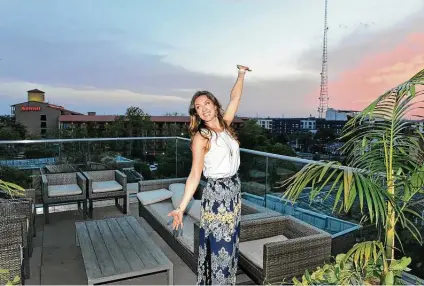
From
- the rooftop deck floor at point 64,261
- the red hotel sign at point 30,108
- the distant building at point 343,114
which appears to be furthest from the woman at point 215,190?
the red hotel sign at point 30,108

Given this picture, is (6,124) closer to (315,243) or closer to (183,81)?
(183,81)

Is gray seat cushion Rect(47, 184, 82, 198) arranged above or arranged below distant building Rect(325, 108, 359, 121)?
below

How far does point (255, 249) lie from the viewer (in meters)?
2.96

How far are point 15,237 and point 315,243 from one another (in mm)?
2397

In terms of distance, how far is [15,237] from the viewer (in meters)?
2.86

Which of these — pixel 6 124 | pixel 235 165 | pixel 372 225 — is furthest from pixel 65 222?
pixel 6 124

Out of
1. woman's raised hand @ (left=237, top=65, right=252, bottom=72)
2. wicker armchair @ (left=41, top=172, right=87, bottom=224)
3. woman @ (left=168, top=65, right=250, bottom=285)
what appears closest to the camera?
woman @ (left=168, top=65, right=250, bottom=285)

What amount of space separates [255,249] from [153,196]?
2184 mm

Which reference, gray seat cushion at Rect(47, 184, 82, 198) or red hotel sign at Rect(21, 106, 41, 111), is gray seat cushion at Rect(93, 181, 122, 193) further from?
red hotel sign at Rect(21, 106, 41, 111)

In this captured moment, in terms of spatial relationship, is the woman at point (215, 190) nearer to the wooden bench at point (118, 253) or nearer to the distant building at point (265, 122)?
the wooden bench at point (118, 253)

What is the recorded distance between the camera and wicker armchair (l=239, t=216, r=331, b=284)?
2537mm

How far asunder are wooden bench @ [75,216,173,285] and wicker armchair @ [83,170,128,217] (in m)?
1.45

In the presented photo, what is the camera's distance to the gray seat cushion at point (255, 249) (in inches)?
109

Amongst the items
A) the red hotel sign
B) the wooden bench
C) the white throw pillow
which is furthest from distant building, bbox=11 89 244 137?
the wooden bench
